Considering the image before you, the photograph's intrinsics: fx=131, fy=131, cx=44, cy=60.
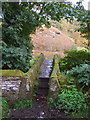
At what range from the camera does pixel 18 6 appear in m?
4.68

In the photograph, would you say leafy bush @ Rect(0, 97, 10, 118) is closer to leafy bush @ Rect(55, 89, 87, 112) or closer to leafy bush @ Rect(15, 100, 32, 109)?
leafy bush @ Rect(15, 100, 32, 109)

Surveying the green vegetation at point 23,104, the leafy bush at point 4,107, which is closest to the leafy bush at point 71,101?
the green vegetation at point 23,104

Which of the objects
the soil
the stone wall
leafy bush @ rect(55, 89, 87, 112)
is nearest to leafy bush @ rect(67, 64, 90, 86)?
leafy bush @ rect(55, 89, 87, 112)

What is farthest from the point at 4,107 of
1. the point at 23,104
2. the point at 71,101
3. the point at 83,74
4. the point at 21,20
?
the point at 21,20

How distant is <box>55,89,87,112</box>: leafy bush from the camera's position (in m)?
3.18

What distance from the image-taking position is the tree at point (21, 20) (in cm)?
404

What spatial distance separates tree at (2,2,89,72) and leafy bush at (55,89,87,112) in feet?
5.66

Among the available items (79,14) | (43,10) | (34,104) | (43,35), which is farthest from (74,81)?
(43,35)

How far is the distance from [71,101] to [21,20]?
285 cm

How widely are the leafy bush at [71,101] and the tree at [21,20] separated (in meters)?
1.73

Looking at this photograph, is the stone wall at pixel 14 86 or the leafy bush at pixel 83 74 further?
the leafy bush at pixel 83 74

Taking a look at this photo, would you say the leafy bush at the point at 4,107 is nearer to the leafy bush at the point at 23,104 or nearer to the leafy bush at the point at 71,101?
the leafy bush at the point at 23,104

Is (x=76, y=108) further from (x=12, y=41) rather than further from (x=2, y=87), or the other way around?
(x=12, y=41)

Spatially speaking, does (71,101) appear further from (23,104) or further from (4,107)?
(4,107)
